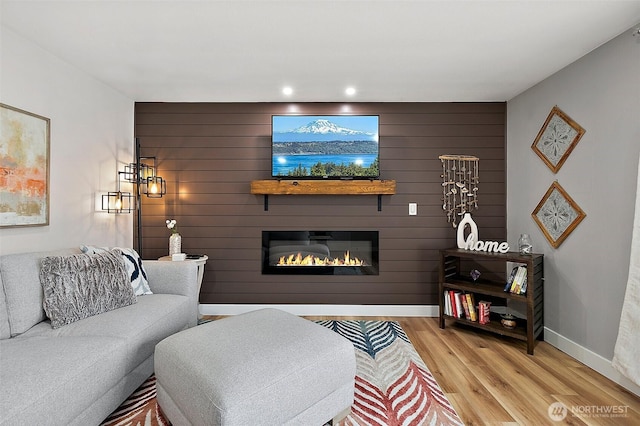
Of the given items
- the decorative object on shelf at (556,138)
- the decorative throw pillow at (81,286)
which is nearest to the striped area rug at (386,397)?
the decorative throw pillow at (81,286)

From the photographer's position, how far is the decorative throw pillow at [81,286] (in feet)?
6.51

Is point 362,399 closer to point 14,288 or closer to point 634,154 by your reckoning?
point 14,288

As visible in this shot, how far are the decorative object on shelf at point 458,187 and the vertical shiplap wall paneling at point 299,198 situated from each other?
0.08 meters

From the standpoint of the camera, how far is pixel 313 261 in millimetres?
3693

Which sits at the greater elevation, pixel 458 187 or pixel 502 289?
pixel 458 187

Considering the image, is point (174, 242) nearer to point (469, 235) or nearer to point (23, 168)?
point (23, 168)

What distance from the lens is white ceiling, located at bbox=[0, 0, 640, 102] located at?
1981 mm

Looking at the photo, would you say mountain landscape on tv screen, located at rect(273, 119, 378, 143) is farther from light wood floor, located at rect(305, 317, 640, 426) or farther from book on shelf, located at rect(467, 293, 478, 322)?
light wood floor, located at rect(305, 317, 640, 426)

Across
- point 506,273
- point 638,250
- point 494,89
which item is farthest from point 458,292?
point 494,89

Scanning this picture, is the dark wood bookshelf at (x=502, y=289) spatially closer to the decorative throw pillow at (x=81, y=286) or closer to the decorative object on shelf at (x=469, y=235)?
the decorative object on shelf at (x=469, y=235)

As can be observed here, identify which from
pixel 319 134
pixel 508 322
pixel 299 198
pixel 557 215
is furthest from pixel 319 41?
pixel 508 322

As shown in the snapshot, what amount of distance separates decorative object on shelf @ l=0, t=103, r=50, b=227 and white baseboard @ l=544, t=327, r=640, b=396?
423 cm

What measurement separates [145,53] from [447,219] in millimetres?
3270

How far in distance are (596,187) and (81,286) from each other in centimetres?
371
